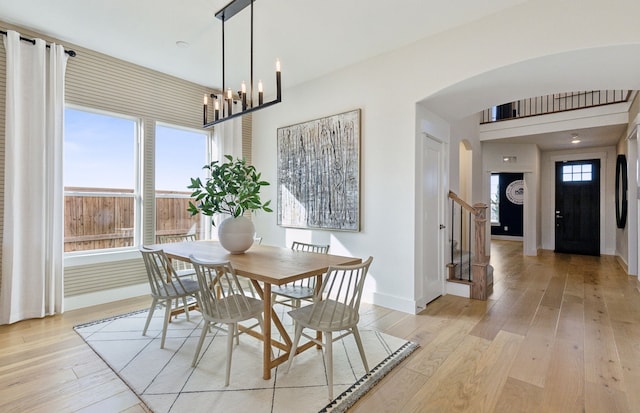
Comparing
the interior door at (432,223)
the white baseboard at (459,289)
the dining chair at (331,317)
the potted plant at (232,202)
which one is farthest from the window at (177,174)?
the white baseboard at (459,289)

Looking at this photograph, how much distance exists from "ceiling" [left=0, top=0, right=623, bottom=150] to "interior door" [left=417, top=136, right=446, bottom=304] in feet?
1.90

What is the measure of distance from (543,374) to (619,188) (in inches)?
246

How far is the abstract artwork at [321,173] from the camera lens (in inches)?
160

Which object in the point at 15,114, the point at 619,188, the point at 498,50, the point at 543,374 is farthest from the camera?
the point at 619,188

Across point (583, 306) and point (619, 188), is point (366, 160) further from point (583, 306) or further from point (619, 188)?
point (619, 188)

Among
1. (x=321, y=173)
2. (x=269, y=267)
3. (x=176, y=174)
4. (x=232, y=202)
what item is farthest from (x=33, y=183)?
(x=321, y=173)

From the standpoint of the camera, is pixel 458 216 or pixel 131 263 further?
pixel 458 216

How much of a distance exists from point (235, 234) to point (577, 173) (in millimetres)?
8780

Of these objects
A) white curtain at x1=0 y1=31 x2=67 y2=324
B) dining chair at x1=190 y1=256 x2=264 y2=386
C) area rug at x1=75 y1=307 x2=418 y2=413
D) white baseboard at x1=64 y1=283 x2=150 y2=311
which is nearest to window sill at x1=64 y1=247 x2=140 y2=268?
white curtain at x1=0 y1=31 x2=67 y2=324

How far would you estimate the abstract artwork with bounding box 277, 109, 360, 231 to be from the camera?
13.3 ft

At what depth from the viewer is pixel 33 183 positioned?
333 centimetres

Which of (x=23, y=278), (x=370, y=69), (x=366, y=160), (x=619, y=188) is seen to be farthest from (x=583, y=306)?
(x=23, y=278)

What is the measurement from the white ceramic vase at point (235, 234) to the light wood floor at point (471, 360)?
4.15 feet

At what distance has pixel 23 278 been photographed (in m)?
3.29
